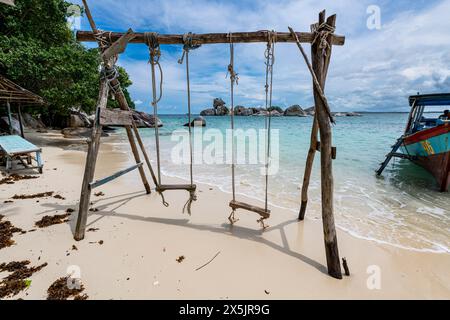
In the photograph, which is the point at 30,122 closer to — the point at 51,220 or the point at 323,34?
the point at 51,220

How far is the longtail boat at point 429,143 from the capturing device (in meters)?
6.85

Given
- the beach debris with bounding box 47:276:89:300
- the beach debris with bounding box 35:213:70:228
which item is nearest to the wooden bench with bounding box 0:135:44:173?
the beach debris with bounding box 35:213:70:228

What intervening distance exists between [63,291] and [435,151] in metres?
10.6

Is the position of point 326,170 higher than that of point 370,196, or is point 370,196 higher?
point 326,170

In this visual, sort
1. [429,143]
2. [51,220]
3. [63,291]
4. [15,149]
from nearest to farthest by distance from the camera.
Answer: [63,291], [51,220], [15,149], [429,143]

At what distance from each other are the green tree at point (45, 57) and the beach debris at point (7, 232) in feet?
32.9

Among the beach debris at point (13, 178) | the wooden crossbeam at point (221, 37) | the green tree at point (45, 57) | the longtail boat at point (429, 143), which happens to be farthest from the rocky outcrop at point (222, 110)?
the wooden crossbeam at point (221, 37)

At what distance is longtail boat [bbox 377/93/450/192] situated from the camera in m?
6.85

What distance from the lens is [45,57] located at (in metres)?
10.8

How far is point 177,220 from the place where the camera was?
14.3 feet

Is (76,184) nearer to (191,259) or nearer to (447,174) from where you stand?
(191,259)

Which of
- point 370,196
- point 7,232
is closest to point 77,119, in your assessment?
point 7,232

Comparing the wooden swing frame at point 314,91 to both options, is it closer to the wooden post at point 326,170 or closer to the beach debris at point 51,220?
the wooden post at point 326,170
